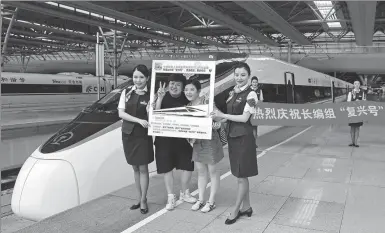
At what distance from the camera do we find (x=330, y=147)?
28.3 feet

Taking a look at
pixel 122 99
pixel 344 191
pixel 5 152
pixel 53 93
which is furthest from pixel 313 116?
pixel 53 93

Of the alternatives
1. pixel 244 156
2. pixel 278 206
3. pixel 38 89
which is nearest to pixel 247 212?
pixel 278 206

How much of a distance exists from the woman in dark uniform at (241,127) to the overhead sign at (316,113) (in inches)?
204

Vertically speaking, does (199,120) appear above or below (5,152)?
above

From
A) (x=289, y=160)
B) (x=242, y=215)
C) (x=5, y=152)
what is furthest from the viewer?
(x=5, y=152)

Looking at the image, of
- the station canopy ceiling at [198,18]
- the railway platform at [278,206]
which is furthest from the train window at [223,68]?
the station canopy ceiling at [198,18]

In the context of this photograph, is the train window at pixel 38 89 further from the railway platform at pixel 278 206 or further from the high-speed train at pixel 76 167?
the railway platform at pixel 278 206

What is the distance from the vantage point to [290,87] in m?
11.4

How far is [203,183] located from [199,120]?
2.68ft

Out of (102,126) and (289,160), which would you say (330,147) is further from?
(102,126)

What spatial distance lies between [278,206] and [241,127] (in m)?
1.30

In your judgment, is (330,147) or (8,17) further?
(8,17)

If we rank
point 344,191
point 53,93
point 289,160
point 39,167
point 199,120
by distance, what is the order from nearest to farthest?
1. point 199,120
2. point 39,167
3. point 344,191
4. point 289,160
5. point 53,93

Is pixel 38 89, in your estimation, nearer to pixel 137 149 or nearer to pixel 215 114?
pixel 137 149
